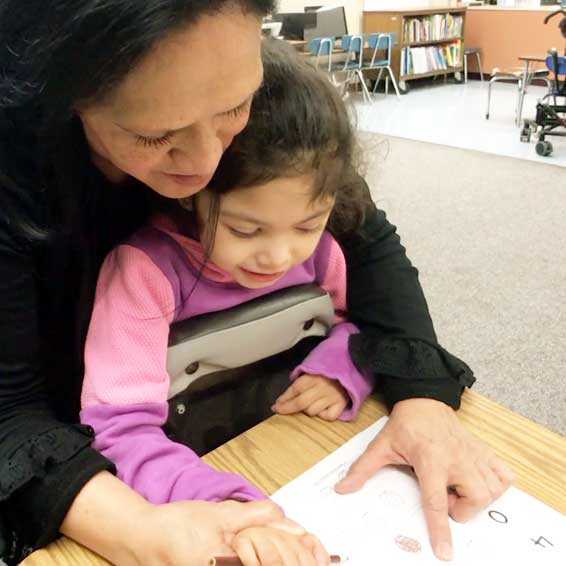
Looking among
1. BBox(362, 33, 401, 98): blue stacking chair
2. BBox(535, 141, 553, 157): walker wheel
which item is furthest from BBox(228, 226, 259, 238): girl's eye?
BBox(362, 33, 401, 98): blue stacking chair

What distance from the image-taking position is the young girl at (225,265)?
24.0 inches

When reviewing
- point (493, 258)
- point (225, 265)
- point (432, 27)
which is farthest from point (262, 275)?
point (432, 27)

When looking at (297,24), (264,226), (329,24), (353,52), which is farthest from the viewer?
(329,24)

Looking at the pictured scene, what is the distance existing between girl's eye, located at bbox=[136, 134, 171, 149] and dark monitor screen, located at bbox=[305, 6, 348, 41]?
220 inches

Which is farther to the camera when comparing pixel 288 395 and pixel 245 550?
pixel 288 395

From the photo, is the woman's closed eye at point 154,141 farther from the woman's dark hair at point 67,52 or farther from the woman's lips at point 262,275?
the woman's lips at point 262,275

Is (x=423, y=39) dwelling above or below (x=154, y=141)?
below

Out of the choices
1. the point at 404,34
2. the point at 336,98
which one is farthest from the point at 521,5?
the point at 336,98

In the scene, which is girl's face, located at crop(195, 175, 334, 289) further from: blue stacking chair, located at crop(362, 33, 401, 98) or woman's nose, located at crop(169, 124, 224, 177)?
blue stacking chair, located at crop(362, 33, 401, 98)

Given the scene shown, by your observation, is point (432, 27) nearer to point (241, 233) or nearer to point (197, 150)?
point (241, 233)

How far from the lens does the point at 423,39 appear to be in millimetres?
6832

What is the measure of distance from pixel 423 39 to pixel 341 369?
6811 mm

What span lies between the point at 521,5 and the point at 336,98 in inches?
292

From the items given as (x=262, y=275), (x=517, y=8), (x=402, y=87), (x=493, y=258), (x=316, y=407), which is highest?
(x=262, y=275)
